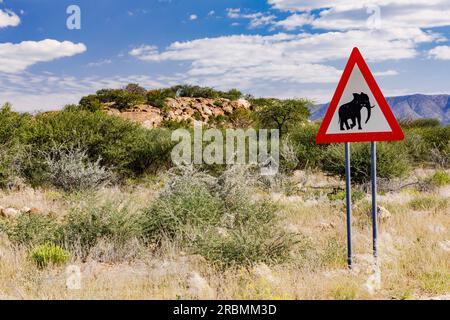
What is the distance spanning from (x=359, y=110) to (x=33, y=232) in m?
4.86

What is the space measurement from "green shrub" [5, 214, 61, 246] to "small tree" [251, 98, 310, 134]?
88.1 feet

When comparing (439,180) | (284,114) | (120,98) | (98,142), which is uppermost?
(120,98)

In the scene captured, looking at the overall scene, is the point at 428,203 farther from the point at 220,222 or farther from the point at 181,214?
the point at 181,214

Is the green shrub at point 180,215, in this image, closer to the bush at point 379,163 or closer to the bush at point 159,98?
the bush at point 379,163

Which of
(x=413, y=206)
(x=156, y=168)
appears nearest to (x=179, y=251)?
(x=413, y=206)

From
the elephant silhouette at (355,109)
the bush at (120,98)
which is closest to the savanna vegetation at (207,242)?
the elephant silhouette at (355,109)

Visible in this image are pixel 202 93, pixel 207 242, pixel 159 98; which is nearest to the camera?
pixel 207 242

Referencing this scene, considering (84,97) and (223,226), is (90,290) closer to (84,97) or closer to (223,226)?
(223,226)

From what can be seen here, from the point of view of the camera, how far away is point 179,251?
21.0 ft

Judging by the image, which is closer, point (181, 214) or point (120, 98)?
point (181, 214)

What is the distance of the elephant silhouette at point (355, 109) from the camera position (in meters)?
5.33

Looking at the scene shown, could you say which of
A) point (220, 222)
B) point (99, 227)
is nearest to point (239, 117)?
point (220, 222)

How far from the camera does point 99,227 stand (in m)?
6.86

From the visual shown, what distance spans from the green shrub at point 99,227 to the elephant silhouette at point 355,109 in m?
3.40
